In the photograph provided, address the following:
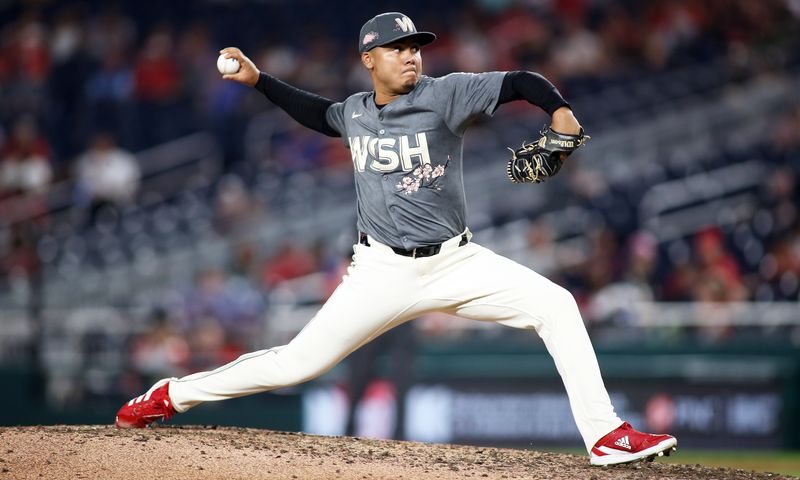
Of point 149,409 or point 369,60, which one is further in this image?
point 149,409

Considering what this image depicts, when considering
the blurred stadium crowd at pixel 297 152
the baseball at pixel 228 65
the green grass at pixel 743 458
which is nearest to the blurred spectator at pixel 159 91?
the blurred stadium crowd at pixel 297 152

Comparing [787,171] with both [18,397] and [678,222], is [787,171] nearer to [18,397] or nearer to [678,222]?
[678,222]

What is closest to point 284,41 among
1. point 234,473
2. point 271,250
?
point 271,250

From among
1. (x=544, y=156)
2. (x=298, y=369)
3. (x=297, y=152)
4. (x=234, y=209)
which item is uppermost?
(x=297, y=152)

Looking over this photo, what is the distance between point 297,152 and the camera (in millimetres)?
13188

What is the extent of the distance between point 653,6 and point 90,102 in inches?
275

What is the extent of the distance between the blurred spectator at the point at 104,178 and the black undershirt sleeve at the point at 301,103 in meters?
6.97

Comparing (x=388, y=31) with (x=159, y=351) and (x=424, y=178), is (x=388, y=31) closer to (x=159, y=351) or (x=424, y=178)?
(x=424, y=178)

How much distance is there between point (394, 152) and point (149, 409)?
1655mm

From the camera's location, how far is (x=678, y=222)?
12258 mm

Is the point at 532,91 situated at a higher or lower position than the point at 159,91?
lower

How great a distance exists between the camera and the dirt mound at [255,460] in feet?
14.7

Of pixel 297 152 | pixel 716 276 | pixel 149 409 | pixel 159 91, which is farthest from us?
pixel 159 91

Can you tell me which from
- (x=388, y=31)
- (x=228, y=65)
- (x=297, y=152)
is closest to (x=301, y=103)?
(x=228, y=65)
